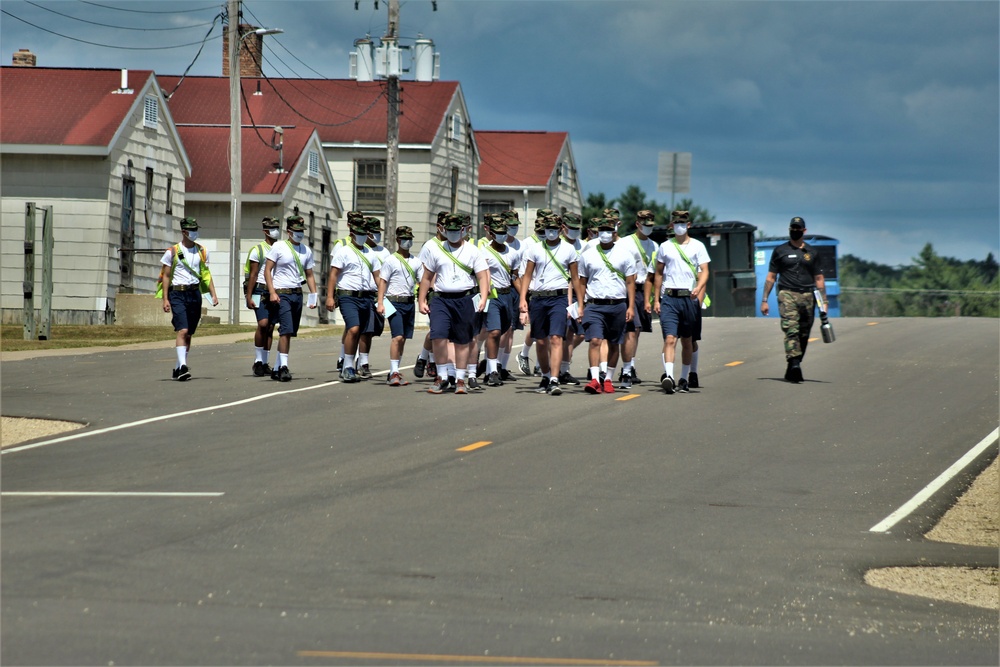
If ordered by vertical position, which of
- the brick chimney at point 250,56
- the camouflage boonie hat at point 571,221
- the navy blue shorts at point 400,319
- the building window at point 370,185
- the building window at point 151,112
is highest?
the brick chimney at point 250,56

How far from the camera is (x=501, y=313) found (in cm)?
1928

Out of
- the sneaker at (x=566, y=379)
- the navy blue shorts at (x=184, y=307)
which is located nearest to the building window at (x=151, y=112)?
the navy blue shorts at (x=184, y=307)

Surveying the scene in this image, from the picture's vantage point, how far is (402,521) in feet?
33.0

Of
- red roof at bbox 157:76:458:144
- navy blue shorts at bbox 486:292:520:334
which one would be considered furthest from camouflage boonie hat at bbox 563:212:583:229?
red roof at bbox 157:76:458:144

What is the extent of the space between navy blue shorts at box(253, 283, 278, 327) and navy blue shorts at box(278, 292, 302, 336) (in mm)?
128

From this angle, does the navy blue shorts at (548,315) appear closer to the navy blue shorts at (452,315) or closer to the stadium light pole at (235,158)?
the navy blue shorts at (452,315)

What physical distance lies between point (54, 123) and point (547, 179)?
2720 centimetres

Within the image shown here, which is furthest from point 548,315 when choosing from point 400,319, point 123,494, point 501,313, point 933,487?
point 123,494

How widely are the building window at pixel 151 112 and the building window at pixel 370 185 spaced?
482 inches

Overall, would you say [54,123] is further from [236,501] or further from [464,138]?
[236,501]

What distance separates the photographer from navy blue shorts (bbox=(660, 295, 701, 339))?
1828 cm

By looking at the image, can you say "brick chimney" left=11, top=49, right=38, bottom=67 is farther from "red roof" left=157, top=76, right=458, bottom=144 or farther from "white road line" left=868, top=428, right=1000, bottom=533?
"white road line" left=868, top=428, right=1000, bottom=533

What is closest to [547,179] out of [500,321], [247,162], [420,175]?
[420,175]

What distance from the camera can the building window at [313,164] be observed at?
46375mm
